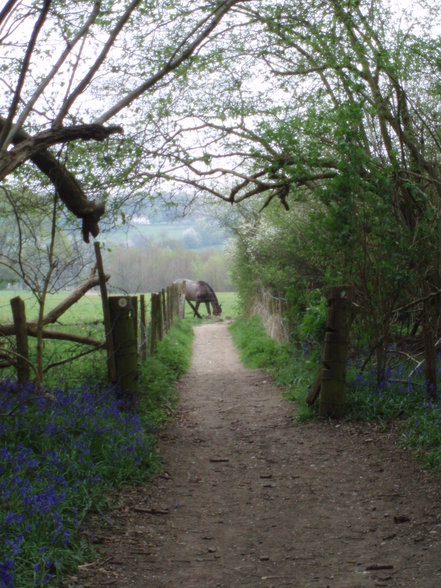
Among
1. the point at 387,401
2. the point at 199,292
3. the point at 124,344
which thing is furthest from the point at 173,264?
the point at 387,401

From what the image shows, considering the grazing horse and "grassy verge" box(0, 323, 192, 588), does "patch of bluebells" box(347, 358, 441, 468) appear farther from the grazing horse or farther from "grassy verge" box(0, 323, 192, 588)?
the grazing horse

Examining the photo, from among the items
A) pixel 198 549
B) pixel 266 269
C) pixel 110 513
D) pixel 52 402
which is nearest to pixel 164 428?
pixel 52 402

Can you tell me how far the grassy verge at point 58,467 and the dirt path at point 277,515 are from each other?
0.24 metres

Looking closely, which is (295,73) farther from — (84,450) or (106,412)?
(84,450)

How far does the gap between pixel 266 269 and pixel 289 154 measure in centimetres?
897

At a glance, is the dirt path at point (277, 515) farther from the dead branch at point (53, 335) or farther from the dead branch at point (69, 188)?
the dead branch at point (69, 188)

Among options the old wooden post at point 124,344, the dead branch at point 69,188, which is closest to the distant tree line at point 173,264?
the dead branch at point 69,188

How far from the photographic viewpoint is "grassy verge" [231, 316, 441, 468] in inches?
293

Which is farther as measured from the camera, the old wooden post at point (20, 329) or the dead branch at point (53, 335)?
the dead branch at point (53, 335)

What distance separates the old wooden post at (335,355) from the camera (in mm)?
9328

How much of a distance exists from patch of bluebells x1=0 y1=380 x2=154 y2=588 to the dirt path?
27cm

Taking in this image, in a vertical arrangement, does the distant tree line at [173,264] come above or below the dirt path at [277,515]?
above

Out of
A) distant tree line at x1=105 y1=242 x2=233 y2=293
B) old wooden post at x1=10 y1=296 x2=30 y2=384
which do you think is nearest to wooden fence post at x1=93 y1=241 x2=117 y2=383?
old wooden post at x1=10 y1=296 x2=30 y2=384

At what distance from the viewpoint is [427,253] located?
9891mm
